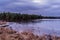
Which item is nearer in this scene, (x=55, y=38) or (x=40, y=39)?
(x=55, y=38)

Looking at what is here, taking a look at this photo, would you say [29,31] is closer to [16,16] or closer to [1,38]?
[1,38]

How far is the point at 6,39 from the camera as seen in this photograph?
31.4ft

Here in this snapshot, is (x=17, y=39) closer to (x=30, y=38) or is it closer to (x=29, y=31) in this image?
(x=30, y=38)

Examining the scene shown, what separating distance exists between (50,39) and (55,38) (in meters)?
0.39

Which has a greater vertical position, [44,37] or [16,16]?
[44,37]

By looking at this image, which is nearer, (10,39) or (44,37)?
(10,39)

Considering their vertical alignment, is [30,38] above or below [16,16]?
above

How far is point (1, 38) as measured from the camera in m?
9.76

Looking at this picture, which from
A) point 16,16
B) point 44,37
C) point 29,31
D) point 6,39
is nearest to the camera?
point 6,39

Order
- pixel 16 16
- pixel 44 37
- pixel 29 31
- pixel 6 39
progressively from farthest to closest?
pixel 16 16 < pixel 29 31 < pixel 44 37 < pixel 6 39

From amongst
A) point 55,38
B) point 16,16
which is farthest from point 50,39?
point 16,16

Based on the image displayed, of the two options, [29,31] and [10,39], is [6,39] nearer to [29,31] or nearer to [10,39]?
[10,39]

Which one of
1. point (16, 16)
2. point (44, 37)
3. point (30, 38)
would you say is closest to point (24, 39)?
point (30, 38)

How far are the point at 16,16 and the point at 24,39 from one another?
6341 centimetres
